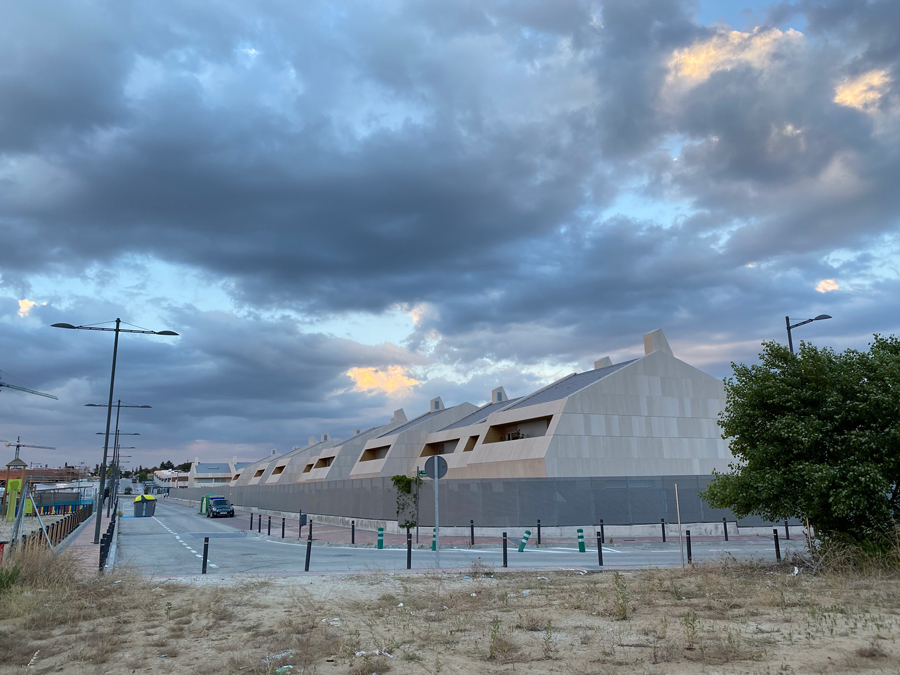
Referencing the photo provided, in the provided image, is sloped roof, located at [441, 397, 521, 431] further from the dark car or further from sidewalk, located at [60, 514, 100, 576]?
sidewalk, located at [60, 514, 100, 576]

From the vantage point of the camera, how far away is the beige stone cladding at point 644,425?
3484cm

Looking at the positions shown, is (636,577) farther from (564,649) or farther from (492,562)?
(564,649)

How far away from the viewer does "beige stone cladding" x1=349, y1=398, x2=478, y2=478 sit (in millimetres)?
49969

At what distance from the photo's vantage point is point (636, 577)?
43.8ft

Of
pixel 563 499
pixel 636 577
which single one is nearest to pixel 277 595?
pixel 636 577

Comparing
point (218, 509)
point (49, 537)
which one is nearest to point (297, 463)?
point (218, 509)

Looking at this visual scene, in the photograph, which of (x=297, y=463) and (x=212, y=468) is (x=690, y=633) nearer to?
(x=297, y=463)

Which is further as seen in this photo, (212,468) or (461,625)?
(212,468)

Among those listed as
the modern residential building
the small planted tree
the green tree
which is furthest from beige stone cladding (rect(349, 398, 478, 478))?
the green tree

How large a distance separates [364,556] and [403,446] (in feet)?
97.9

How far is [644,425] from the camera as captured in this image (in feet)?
122

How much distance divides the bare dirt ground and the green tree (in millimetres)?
1406

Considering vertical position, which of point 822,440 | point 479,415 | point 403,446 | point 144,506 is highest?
point 479,415

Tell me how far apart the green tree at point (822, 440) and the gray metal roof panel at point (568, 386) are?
75.4 feet
